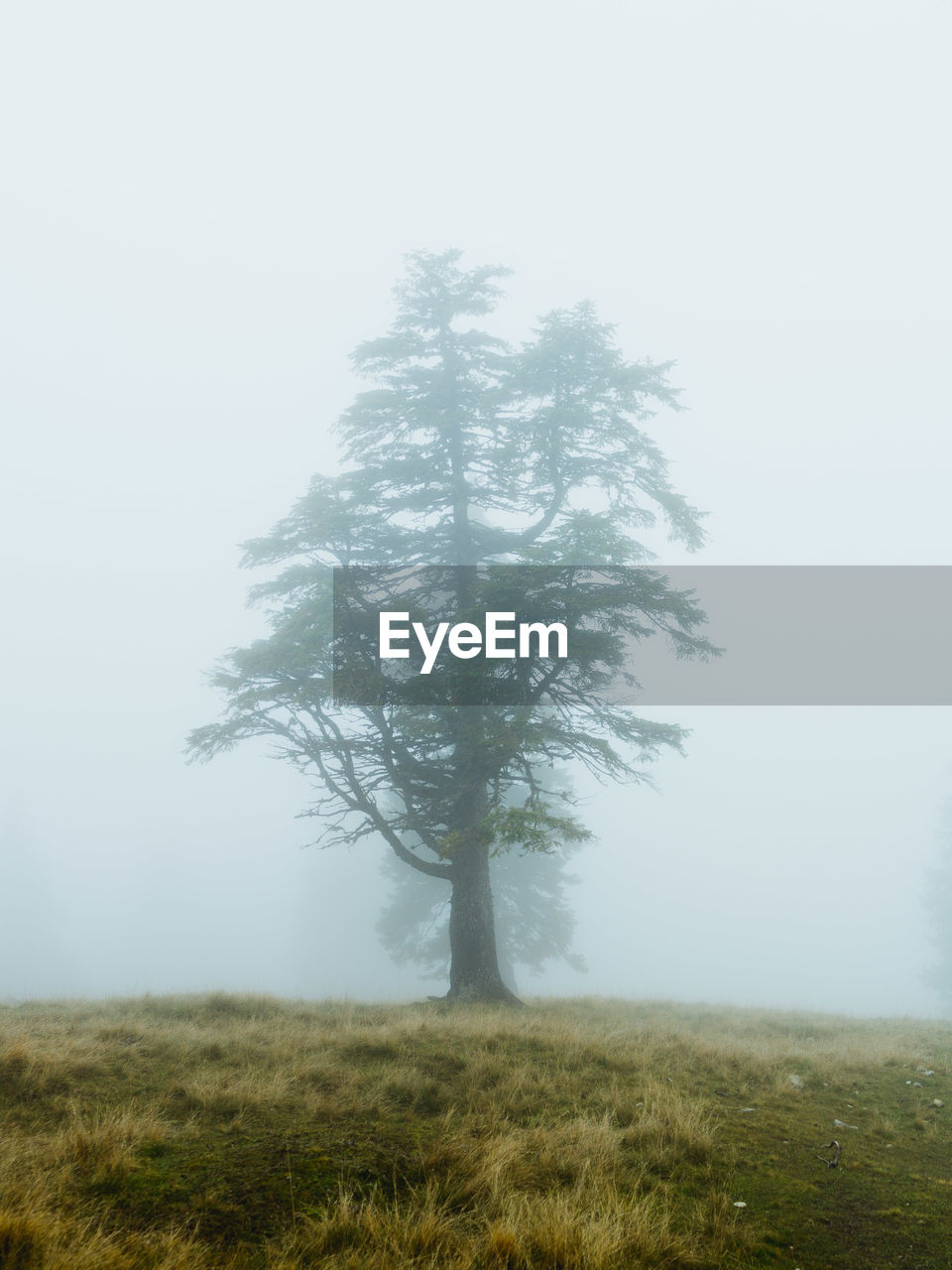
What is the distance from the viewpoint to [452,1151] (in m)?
4.64

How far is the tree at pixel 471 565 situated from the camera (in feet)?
39.1

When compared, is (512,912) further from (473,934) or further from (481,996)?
(481,996)

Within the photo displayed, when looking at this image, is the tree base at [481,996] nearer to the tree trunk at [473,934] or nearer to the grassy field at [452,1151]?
the tree trunk at [473,934]

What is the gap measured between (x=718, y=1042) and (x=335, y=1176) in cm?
714

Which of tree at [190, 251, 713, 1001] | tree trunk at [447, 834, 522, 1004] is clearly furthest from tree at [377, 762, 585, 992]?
tree at [190, 251, 713, 1001]

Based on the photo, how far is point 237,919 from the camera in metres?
66.1

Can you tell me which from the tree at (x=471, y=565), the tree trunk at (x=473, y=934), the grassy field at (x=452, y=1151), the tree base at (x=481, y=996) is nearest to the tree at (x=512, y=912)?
the tree trunk at (x=473, y=934)

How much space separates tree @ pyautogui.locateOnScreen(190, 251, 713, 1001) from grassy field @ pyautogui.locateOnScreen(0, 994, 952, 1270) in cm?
411

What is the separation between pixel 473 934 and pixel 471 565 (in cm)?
767

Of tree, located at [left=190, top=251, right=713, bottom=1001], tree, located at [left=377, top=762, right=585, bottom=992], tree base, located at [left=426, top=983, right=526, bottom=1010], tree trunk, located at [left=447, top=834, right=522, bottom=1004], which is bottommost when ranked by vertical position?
tree, located at [left=377, top=762, right=585, bottom=992]

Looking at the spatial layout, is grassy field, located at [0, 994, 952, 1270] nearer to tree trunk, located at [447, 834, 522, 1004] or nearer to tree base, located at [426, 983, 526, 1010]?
tree base, located at [426, 983, 526, 1010]

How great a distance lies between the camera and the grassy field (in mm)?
3535

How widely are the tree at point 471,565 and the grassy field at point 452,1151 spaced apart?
4113 mm

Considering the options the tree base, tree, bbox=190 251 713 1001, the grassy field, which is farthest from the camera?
the tree base
